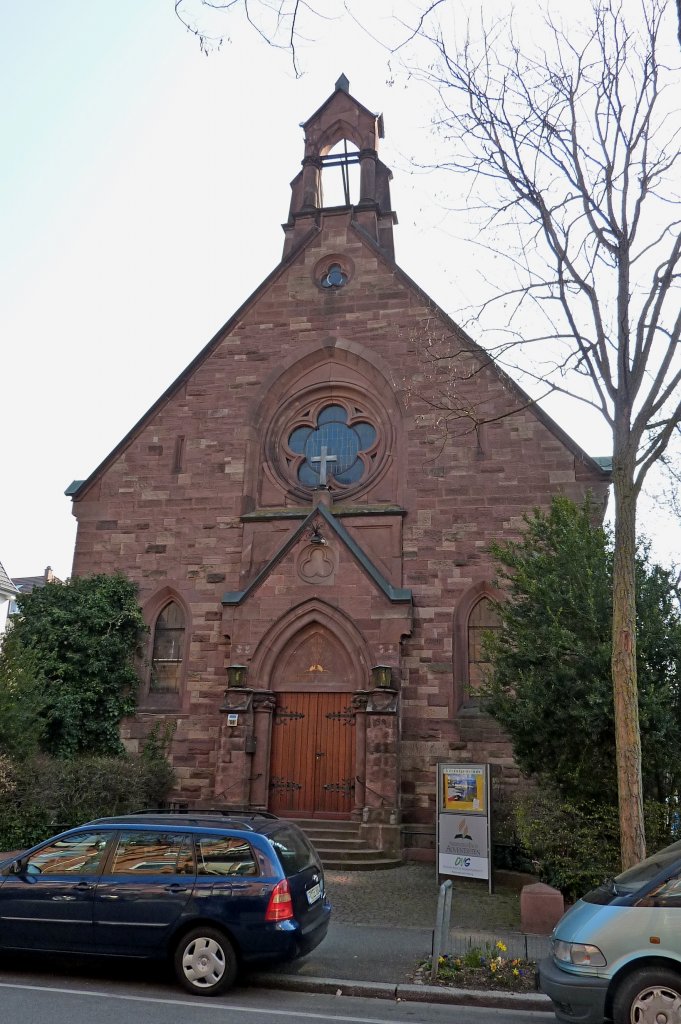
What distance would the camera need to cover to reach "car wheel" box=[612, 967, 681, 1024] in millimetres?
6035

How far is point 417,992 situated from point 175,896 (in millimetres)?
2245

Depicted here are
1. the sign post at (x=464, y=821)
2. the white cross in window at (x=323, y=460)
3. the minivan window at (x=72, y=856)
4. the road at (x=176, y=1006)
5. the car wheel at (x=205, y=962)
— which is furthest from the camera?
the white cross in window at (x=323, y=460)

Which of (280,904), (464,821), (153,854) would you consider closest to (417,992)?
(280,904)

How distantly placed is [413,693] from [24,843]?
7054 mm

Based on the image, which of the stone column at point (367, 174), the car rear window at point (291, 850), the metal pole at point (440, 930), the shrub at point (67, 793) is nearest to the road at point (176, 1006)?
Answer: the metal pole at point (440, 930)

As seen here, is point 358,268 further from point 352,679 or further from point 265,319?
point 352,679

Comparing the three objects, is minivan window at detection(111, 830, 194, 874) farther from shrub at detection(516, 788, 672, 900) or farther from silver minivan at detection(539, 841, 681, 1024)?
shrub at detection(516, 788, 672, 900)

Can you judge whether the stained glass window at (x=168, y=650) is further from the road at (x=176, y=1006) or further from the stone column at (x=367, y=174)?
the stone column at (x=367, y=174)

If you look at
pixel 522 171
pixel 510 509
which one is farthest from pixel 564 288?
pixel 510 509

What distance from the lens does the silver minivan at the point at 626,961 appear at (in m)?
6.10

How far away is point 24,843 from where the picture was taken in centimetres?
1371

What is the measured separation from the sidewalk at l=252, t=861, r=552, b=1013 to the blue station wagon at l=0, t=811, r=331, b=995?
0.48 meters

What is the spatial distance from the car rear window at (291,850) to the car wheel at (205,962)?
30.9 inches

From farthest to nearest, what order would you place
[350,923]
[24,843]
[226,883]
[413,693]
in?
[413,693], [24,843], [350,923], [226,883]
